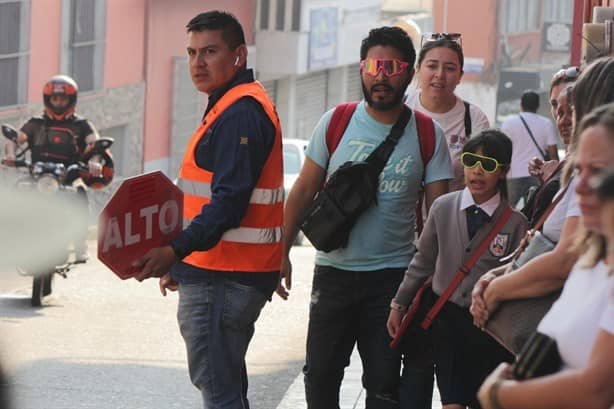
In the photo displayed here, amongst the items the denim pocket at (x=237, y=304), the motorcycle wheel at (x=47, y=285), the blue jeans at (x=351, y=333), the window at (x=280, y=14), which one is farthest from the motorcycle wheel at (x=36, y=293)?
the window at (x=280, y=14)

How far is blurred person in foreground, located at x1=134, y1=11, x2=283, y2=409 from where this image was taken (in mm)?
5156

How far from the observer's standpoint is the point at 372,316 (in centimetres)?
595

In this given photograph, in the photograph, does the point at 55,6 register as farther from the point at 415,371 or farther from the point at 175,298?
the point at 415,371

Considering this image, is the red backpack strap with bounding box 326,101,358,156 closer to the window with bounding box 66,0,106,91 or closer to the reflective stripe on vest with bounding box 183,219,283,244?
the reflective stripe on vest with bounding box 183,219,283,244

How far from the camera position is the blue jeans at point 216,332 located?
5.24m

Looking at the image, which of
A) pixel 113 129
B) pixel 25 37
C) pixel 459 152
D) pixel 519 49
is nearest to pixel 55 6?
pixel 25 37

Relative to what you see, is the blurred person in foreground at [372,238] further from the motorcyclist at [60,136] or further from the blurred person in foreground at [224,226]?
the motorcyclist at [60,136]

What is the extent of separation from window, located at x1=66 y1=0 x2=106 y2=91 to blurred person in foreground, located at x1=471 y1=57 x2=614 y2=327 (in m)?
19.4

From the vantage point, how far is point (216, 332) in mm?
5234

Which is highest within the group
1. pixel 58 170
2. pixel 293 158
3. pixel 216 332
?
pixel 216 332

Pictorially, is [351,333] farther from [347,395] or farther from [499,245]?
[347,395]

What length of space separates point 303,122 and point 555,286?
3471 centimetres

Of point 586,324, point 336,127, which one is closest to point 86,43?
point 336,127

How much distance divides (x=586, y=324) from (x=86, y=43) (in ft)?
69.3
